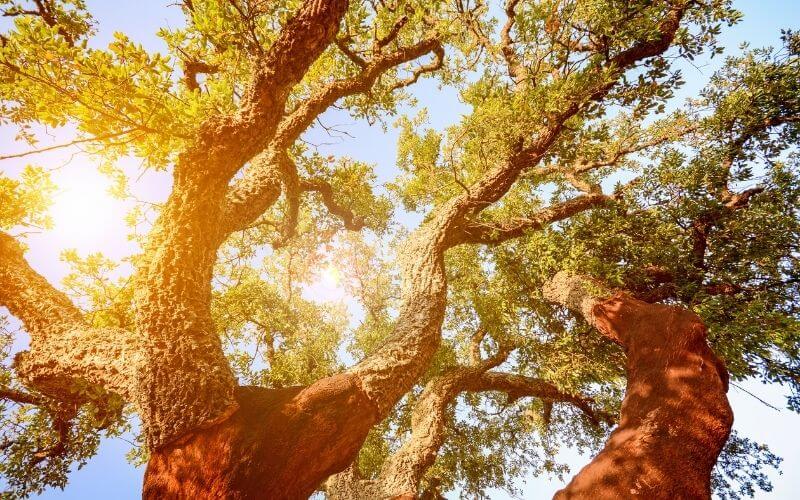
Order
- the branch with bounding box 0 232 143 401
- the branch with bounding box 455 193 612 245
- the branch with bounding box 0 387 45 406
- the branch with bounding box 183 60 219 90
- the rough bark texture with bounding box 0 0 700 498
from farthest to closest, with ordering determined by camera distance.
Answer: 1. the branch with bounding box 455 193 612 245
2. the branch with bounding box 183 60 219 90
3. the branch with bounding box 0 387 45 406
4. the branch with bounding box 0 232 143 401
5. the rough bark texture with bounding box 0 0 700 498

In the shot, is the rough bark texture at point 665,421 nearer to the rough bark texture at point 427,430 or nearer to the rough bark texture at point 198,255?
the rough bark texture at point 198,255

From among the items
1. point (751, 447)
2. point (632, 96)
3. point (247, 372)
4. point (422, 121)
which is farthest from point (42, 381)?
point (751, 447)

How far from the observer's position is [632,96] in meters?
5.99

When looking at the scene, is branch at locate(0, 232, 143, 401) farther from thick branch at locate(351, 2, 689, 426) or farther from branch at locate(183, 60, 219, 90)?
branch at locate(183, 60, 219, 90)

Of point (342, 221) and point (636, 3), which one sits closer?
point (636, 3)

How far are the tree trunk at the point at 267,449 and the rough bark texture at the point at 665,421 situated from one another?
228 centimetres

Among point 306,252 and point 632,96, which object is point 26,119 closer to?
point 306,252

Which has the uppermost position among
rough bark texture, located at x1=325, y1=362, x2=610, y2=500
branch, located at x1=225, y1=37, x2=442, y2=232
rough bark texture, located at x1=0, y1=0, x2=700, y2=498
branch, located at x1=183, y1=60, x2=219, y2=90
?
branch, located at x1=183, y1=60, x2=219, y2=90

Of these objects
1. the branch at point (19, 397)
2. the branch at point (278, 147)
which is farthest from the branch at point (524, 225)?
the branch at point (19, 397)

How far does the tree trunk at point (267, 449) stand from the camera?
119 inches

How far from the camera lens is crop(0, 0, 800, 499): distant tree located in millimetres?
3400

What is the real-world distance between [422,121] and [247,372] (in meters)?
9.94

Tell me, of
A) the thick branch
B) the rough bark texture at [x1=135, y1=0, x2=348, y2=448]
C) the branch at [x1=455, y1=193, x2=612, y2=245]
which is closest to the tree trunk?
the rough bark texture at [x1=135, y1=0, x2=348, y2=448]

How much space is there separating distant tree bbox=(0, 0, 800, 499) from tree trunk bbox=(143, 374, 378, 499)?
0.07ft
